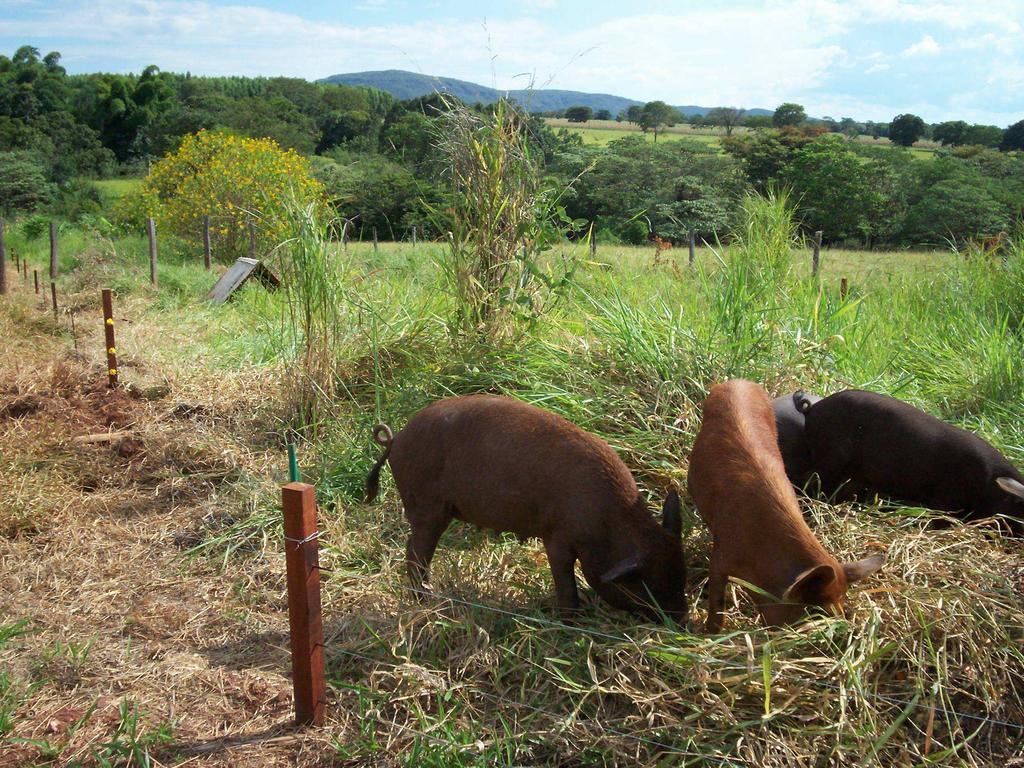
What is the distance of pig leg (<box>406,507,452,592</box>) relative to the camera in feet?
12.5

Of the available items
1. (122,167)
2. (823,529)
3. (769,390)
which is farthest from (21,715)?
(122,167)

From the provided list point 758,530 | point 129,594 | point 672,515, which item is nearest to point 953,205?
point 672,515

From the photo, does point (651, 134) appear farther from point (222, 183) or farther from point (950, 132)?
point (222, 183)

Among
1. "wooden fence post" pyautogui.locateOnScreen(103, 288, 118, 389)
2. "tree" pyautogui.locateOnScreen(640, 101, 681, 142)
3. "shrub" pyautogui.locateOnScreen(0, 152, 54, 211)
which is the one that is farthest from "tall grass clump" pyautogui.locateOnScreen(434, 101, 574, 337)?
"tree" pyautogui.locateOnScreen(640, 101, 681, 142)

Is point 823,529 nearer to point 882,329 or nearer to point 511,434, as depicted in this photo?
point 511,434

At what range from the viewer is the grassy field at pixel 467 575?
283 cm

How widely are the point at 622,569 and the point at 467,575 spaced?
102 cm

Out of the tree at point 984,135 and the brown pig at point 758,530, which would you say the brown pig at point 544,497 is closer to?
the brown pig at point 758,530

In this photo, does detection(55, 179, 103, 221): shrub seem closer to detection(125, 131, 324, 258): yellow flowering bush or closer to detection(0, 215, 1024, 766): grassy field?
detection(125, 131, 324, 258): yellow flowering bush

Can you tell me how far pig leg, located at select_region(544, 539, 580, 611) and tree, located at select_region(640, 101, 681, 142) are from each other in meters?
53.4

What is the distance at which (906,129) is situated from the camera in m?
43.5

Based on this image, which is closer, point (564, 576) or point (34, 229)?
point (564, 576)

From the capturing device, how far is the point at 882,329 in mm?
7113

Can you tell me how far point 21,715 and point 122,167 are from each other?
52889 mm
